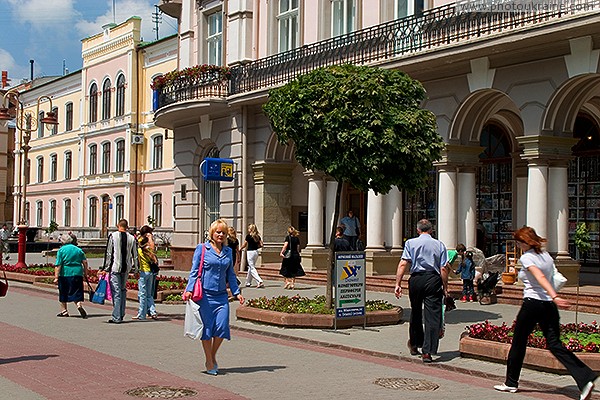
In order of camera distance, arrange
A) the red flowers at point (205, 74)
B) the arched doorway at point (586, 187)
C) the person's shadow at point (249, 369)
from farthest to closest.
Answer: the red flowers at point (205, 74)
the arched doorway at point (586, 187)
the person's shadow at point (249, 369)

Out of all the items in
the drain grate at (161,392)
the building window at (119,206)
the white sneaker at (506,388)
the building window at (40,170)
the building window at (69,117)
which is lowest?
the white sneaker at (506,388)

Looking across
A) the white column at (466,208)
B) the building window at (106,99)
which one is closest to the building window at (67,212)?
the building window at (106,99)

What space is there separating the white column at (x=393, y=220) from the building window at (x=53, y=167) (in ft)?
143

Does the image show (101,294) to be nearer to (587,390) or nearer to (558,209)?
(558,209)

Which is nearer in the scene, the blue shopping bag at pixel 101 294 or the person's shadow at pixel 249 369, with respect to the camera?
the person's shadow at pixel 249 369

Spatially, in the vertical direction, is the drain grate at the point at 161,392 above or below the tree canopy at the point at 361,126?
below

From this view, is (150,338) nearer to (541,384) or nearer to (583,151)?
(541,384)

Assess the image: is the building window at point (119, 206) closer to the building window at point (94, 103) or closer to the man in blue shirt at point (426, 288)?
the building window at point (94, 103)

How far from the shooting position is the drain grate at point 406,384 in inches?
367

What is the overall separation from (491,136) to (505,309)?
9.06m

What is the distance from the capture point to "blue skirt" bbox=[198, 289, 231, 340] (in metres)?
9.81

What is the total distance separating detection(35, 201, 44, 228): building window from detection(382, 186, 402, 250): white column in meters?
45.4

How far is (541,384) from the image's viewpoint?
9.37m

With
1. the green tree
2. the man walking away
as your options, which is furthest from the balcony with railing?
the man walking away
